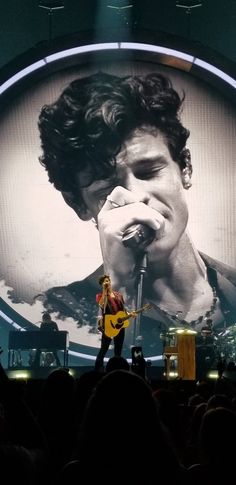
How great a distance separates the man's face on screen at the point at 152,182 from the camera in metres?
16.5

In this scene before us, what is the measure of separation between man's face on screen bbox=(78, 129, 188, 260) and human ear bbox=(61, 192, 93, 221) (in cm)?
7

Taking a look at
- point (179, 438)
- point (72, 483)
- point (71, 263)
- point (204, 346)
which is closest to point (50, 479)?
point (72, 483)

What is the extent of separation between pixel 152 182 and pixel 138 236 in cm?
112

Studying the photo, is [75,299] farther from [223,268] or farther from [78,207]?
[223,268]

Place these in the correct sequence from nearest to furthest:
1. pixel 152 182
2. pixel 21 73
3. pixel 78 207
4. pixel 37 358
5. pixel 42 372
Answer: pixel 42 372 → pixel 37 358 → pixel 21 73 → pixel 78 207 → pixel 152 182

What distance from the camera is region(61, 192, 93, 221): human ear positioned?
1652 cm

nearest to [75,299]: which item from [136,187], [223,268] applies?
[136,187]

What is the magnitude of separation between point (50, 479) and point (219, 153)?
48.2 ft

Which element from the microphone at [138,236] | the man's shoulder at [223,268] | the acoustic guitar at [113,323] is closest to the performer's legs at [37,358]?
the acoustic guitar at [113,323]

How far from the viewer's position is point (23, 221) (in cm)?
1656

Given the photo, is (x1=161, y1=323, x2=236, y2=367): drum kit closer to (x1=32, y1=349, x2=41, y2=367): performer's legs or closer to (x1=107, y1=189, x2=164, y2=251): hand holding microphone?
(x1=32, y1=349, x2=41, y2=367): performer's legs

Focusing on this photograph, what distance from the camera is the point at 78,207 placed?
1653 centimetres

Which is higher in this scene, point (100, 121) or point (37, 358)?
point (100, 121)

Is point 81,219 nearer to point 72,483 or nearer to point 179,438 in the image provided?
point 179,438
